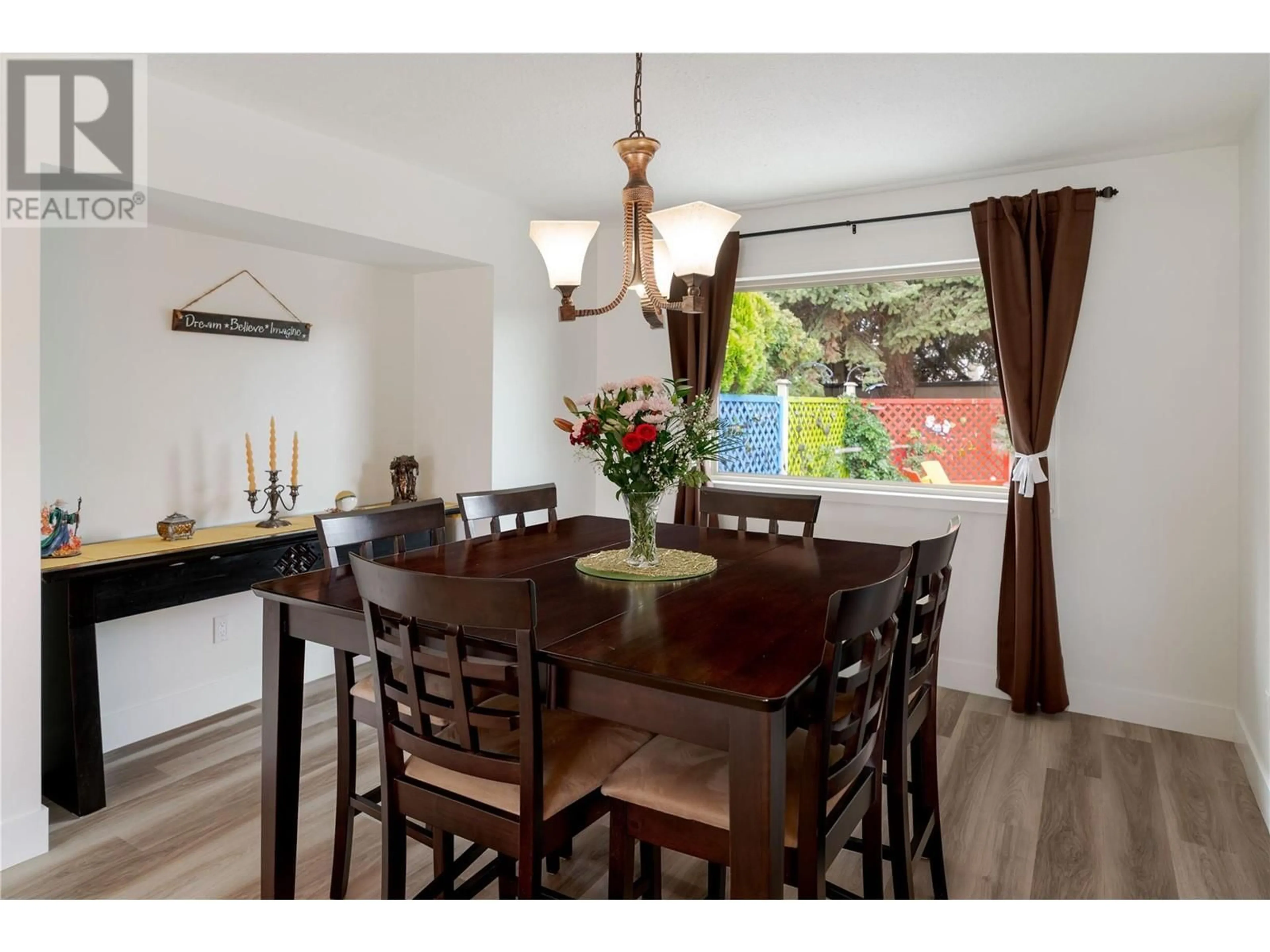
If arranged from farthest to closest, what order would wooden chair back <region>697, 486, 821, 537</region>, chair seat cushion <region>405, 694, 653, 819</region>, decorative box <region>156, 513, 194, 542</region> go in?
decorative box <region>156, 513, 194, 542</region> → wooden chair back <region>697, 486, 821, 537</region> → chair seat cushion <region>405, 694, 653, 819</region>

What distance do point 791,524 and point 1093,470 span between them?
147 cm

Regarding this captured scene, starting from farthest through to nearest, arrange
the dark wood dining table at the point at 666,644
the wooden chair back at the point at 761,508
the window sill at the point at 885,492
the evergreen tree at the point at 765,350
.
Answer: the evergreen tree at the point at 765,350, the window sill at the point at 885,492, the wooden chair back at the point at 761,508, the dark wood dining table at the point at 666,644

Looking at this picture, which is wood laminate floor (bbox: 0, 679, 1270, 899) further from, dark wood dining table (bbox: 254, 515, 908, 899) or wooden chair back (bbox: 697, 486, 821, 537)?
wooden chair back (bbox: 697, 486, 821, 537)

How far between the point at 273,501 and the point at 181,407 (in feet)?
1.75

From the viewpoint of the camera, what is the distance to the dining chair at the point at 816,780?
1.43 m

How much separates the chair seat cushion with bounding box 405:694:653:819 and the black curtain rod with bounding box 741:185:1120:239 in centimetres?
289

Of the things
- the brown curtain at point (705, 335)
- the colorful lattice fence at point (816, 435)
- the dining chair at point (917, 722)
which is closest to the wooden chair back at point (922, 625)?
the dining chair at point (917, 722)

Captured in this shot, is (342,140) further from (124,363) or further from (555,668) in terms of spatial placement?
(555,668)

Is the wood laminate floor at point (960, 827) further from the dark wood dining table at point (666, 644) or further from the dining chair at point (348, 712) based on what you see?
the dark wood dining table at point (666, 644)

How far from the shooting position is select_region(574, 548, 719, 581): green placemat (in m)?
2.12

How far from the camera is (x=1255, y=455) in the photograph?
2.78 metres

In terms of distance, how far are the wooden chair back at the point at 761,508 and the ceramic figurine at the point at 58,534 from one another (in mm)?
2245

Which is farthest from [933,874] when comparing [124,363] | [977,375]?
[124,363]

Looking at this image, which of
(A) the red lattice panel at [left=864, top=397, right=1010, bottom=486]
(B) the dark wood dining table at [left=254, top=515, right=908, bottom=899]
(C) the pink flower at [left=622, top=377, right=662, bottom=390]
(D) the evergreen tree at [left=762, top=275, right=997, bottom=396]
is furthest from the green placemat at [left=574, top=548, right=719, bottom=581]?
(D) the evergreen tree at [left=762, top=275, right=997, bottom=396]
